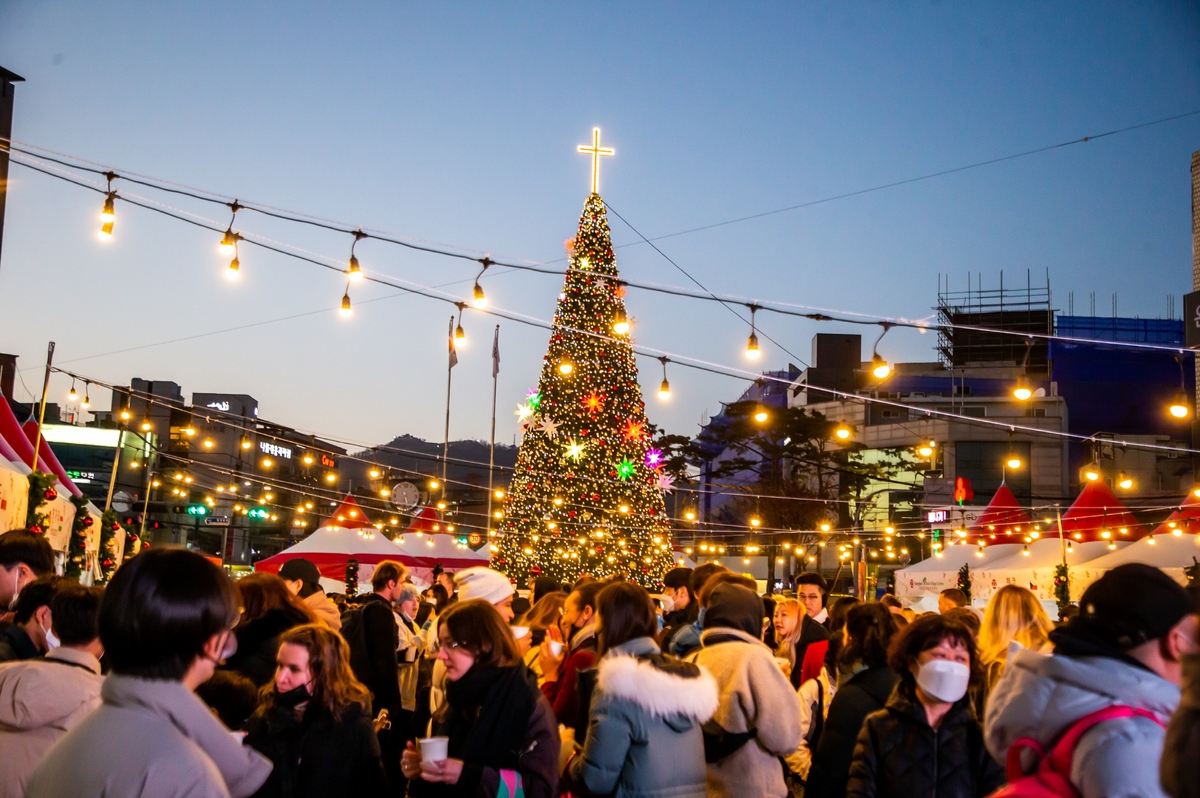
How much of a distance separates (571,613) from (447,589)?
582 cm

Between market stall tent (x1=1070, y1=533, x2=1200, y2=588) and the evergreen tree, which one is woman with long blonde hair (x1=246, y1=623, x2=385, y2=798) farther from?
the evergreen tree

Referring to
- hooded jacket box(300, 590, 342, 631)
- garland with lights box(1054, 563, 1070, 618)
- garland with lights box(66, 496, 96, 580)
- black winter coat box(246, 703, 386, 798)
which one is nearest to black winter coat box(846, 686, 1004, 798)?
black winter coat box(246, 703, 386, 798)

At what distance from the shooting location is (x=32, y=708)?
349cm

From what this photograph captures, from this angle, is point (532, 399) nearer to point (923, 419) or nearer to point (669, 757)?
point (669, 757)

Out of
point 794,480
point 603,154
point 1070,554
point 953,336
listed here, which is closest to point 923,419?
point 794,480

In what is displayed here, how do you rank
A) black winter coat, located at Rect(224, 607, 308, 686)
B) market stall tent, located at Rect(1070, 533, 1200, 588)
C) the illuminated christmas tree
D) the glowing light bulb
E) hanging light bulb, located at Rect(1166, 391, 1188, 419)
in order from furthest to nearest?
the illuminated christmas tree → market stall tent, located at Rect(1070, 533, 1200, 588) → hanging light bulb, located at Rect(1166, 391, 1188, 419) → the glowing light bulb → black winter coat, located at Rect(224, 607, 308, 686)

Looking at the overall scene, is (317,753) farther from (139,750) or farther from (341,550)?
(341,550)

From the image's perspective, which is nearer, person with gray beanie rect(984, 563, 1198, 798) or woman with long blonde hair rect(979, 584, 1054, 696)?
person with gray beanie rect(984, 563, 1198, 798)

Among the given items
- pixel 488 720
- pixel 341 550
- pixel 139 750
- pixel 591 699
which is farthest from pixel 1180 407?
pixel 341 550

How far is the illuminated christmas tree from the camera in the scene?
24.6 meters

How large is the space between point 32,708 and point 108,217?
25.0 feet

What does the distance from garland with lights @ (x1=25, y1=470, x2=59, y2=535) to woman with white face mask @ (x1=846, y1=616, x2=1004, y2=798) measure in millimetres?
8840

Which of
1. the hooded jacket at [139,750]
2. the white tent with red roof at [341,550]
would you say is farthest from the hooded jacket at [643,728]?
the white tent with red roof at [341,550]

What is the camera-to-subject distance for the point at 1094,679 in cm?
237
